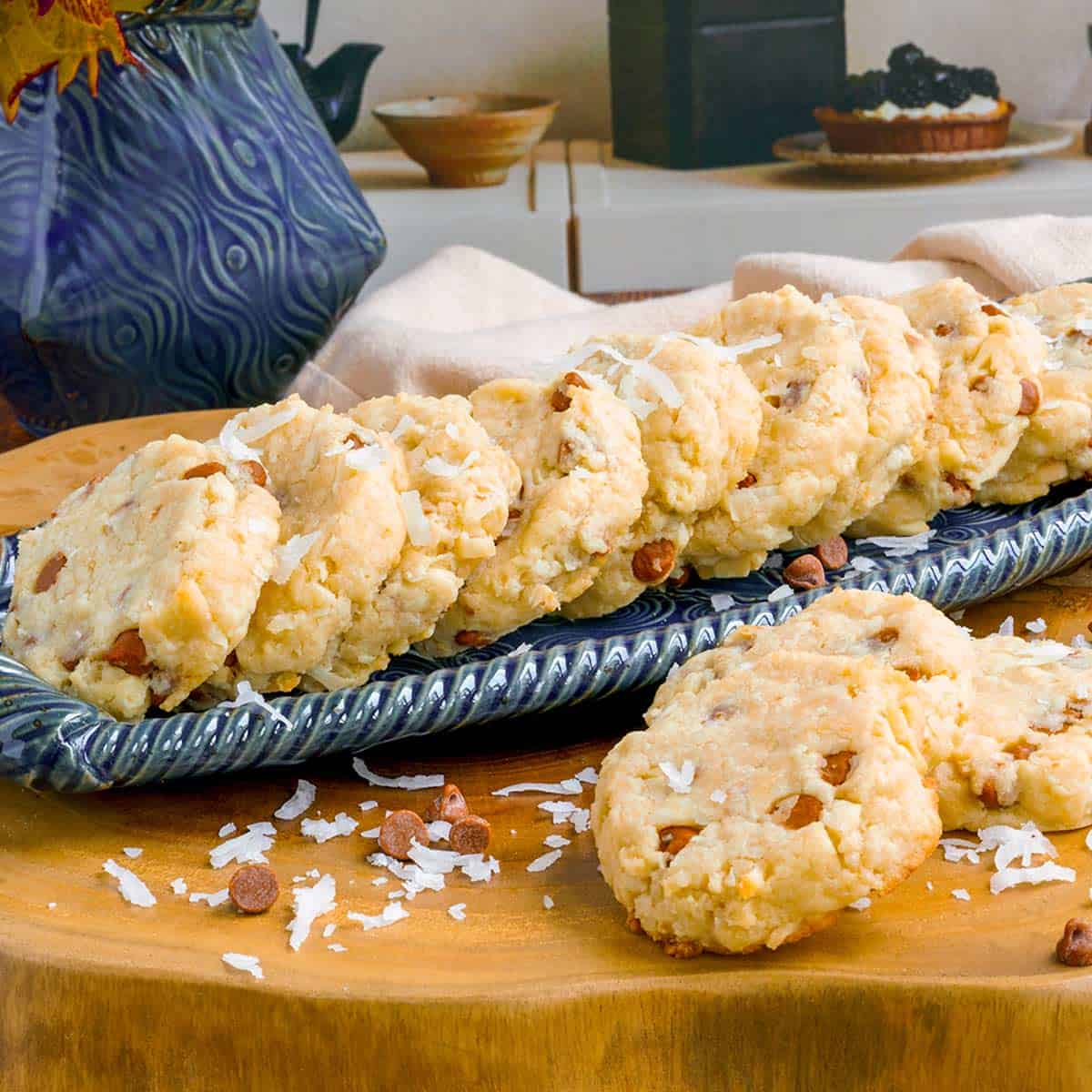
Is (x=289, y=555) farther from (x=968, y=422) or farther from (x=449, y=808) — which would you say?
(x=968, y=422)

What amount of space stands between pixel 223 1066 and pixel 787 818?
0.43 metres

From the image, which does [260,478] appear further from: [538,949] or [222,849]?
[538,949]

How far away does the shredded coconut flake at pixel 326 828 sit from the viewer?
121cm

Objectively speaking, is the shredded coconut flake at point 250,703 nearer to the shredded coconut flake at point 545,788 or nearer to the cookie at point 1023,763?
the shredded coconut flake at point 545,788

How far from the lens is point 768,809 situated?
1.07 meters

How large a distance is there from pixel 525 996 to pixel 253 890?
8.7 inches

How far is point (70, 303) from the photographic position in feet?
Result: 6.84

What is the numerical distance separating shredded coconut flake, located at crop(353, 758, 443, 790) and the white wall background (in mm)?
3653

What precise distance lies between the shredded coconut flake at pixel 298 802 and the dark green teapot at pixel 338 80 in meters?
2.70

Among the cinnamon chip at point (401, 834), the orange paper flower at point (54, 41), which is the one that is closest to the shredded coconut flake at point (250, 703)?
the cinnamon chip at point (401, 834)

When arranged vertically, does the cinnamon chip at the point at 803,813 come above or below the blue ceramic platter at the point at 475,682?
above

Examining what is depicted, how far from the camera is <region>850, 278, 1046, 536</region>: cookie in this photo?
5.27ft

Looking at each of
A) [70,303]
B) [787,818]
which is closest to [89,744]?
[787,818]

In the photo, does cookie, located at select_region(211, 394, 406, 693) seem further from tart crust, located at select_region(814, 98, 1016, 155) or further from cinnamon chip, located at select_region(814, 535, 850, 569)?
tart crust, located at select_region(814, 98, 1016, 155)
